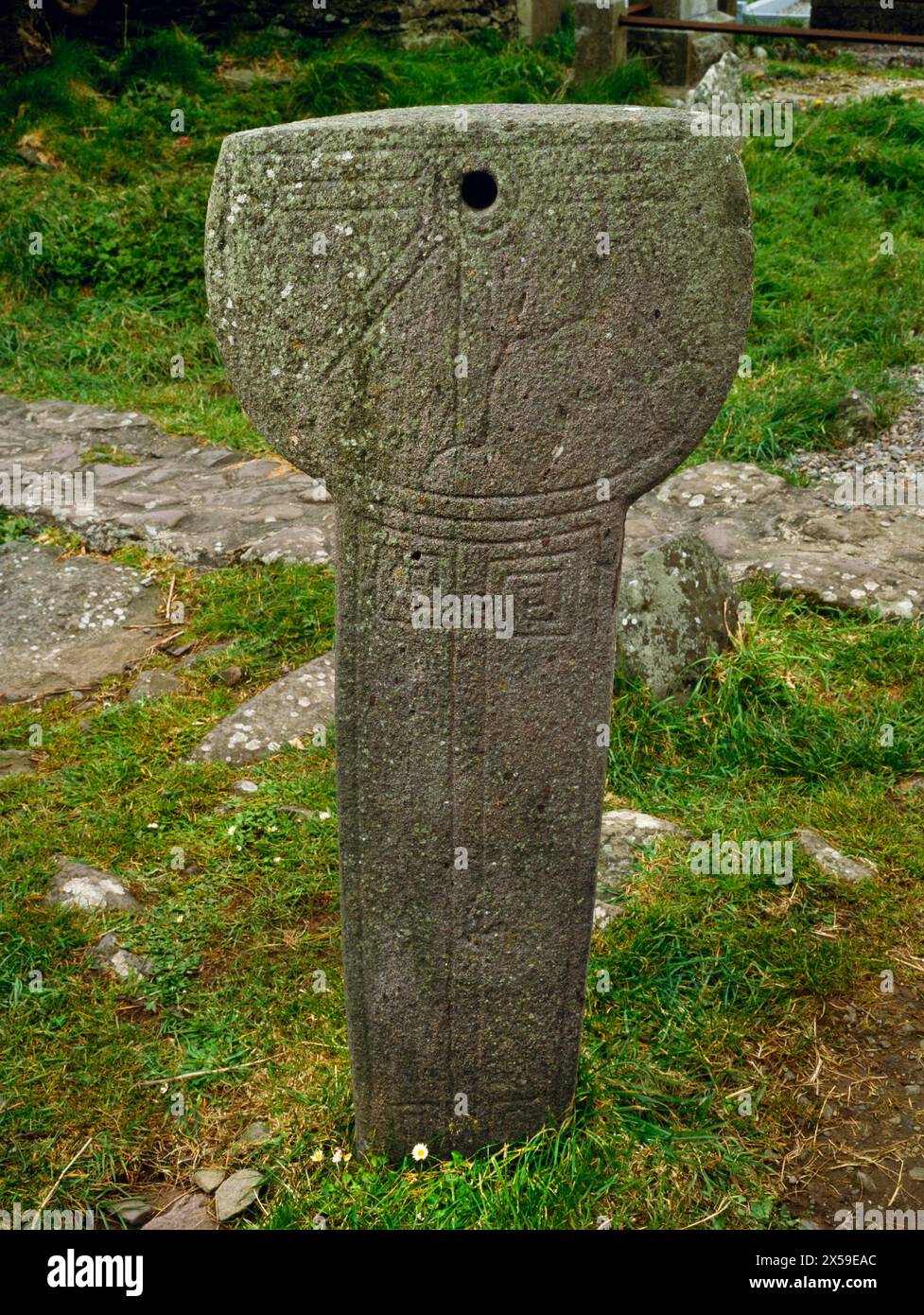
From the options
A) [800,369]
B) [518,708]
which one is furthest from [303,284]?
[800,369]

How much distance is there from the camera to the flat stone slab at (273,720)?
12.3ft

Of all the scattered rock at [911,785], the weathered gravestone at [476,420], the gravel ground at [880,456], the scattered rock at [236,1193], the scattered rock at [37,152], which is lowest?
the scattered rock at [236,1193]

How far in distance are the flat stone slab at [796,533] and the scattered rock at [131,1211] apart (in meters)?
2.84

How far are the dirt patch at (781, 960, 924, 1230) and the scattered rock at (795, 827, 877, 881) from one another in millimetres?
320

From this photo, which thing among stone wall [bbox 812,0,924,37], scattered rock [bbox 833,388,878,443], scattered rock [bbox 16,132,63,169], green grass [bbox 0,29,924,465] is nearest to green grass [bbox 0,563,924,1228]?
scattered rock [bbox 833,388,878,443]

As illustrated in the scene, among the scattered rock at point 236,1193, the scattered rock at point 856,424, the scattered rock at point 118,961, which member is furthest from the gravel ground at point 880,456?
the scattered rock at point 236,1193

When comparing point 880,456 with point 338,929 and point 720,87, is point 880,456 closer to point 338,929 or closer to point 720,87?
point 338,929

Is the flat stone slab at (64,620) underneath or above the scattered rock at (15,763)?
above

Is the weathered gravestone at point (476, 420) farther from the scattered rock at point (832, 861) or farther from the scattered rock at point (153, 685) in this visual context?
the scattered rock at point (153, 685)

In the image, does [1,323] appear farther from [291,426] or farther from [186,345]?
[291,426]

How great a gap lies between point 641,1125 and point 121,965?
129cm

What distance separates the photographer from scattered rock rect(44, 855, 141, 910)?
124 inches

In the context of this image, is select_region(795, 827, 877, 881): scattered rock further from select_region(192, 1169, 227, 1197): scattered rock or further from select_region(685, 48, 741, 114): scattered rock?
select_region(685, 48, 741, 114): scattered rock

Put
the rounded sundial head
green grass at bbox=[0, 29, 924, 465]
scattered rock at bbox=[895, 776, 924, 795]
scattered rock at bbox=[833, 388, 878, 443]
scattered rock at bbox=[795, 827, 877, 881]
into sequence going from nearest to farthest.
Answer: the rounded sundial head → scattered rock at bbox=[795, 827, 877, 881] → scattered rock at bbox=[895, 776, 924, 795] → scattered rock at bbox=[833, 388, 878, 443] → green grass at bbox=[0, 29, 924, 465]
